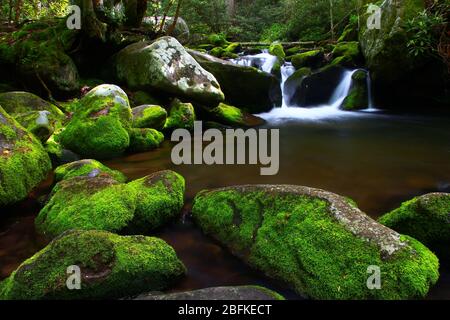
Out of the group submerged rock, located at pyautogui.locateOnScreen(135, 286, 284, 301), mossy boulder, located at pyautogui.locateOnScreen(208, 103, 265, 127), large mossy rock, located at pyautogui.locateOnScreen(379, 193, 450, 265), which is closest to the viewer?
submerged rock, located at pyautogui.locateOnScreen(135, 286, 284, 301)

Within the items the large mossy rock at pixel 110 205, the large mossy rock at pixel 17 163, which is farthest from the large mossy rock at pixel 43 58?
the large mossy rock at pixel 110 205

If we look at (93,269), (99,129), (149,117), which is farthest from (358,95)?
(93,269)

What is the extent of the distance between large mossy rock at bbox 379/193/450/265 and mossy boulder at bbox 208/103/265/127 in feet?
24.4

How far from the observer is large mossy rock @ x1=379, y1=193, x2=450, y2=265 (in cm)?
343

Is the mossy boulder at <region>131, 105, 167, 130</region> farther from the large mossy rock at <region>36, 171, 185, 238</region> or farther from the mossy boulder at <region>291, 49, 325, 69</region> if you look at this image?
the mossy boulder at <region>291, 49, 325, 69</region>

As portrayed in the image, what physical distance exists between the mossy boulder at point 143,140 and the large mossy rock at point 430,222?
17.7ft

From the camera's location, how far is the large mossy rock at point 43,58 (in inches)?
370

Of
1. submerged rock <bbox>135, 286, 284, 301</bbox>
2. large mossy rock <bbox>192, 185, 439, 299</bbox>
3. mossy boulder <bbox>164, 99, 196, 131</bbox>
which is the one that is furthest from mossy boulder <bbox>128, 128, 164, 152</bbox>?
submerged rock <bbox>135, 286, 284, 301</bbox>

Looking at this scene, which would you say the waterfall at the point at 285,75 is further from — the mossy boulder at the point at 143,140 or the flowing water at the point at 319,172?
the mossy boulder at the point at 143,140

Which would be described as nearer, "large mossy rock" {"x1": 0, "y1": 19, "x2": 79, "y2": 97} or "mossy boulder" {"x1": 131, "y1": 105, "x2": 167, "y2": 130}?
"mossy boulder" {"x1": 131, "y1": 105, "x2": 167, "y2": 130}

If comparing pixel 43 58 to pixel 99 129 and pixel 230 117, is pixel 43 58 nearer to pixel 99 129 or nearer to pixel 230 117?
pixel 99 129

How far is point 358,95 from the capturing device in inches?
523

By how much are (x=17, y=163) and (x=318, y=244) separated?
13.0 feet
